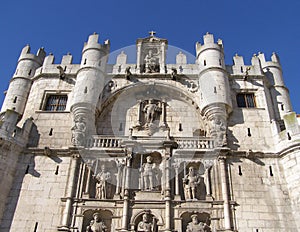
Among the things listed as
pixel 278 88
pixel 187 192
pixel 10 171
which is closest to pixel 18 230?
pixel 10 171

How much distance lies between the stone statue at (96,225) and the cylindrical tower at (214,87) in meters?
6.48

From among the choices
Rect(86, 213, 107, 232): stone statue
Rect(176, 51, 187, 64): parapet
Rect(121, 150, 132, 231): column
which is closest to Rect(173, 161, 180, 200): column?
Rect(121, 150, 132, 231): column

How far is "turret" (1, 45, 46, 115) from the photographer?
19622mm

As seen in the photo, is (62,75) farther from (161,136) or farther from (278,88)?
(278,88)

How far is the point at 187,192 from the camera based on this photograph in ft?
50.7

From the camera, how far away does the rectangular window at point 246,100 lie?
19194mm

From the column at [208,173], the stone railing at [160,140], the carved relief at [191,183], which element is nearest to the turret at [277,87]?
the stone railing at [160,140]

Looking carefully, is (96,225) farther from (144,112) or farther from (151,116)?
(144,112)

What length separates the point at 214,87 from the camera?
60.8 ft

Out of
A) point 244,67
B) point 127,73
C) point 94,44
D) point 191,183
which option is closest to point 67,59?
point 94,44

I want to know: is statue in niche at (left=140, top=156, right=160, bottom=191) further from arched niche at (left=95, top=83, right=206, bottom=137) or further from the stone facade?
arched niche at (left=95, top=83, right=206, bottom=137)

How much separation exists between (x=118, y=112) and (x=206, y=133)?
497 cm

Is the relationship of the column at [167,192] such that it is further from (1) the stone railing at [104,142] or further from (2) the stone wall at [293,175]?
(2) the stone wall at [293,175]

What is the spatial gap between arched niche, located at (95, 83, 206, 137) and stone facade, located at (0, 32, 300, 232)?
2.3 inches
